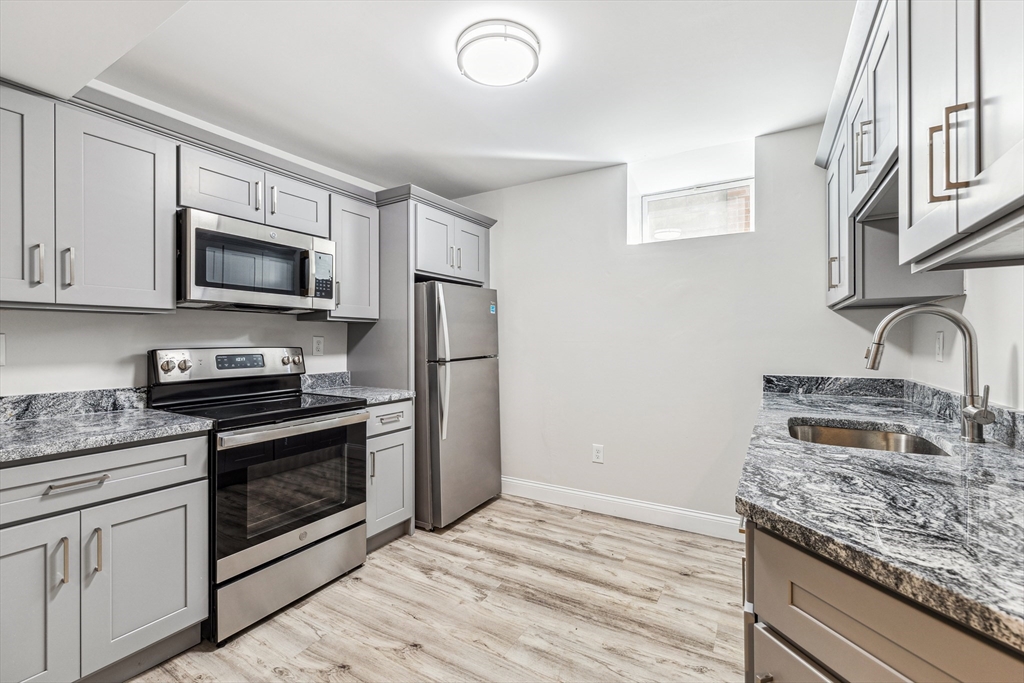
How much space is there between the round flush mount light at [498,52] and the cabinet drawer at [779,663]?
2082mm

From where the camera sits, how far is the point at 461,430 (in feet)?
10.4

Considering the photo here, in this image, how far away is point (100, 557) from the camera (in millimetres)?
1550

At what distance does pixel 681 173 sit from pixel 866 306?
144 centimetres

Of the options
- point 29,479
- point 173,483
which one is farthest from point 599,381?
point 29,479

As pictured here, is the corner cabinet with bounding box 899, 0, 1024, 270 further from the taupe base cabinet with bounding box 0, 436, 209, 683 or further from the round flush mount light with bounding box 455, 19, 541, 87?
the taupe base cabinet with bounding box 0, 436, 209, 683

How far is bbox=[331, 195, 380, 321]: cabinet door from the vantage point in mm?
2834

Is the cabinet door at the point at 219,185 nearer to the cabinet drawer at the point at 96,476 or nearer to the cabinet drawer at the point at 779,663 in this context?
the cabinet drawer at the point at 96,476

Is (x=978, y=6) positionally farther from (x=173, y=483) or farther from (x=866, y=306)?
(x=173, y=483)

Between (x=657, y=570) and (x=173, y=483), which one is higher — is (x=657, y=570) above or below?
below

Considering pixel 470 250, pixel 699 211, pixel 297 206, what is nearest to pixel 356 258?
pixel 297 206

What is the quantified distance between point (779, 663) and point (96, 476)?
202 centimetres

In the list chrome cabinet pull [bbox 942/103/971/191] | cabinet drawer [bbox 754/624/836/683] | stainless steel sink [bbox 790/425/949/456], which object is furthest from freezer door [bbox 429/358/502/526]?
chrome cabinet pull [bbox 942/103/971/191]

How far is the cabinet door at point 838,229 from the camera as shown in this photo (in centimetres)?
195

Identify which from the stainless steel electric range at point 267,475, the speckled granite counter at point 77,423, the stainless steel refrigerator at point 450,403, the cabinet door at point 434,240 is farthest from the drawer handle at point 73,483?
the cabinet door at point 434,240
